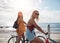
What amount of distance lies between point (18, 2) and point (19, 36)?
2.83 feet

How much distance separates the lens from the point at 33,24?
182 inches

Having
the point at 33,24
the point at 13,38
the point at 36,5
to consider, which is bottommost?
the point at 13,38

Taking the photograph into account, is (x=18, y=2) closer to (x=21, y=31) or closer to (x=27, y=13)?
(x=27, y=13)

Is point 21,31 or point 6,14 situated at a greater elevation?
point 6,14

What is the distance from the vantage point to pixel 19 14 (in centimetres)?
556

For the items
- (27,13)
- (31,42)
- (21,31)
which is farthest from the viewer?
(27,13)

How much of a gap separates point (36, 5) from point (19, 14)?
500mm

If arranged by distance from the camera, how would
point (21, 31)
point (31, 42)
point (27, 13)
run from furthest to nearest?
1. point (27, 13)
2. point (21, 31)
3. point (31, 42)

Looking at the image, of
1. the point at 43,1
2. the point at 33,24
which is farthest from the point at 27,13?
the point at 33,24

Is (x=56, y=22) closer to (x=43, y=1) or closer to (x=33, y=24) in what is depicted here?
(x=43, y=1)

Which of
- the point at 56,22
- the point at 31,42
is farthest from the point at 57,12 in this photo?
the point at 31,42

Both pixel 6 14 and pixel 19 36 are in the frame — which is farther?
pixel 6 14

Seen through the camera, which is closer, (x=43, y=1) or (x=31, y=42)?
(x=31, y=42)

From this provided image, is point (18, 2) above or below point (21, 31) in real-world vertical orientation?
above
